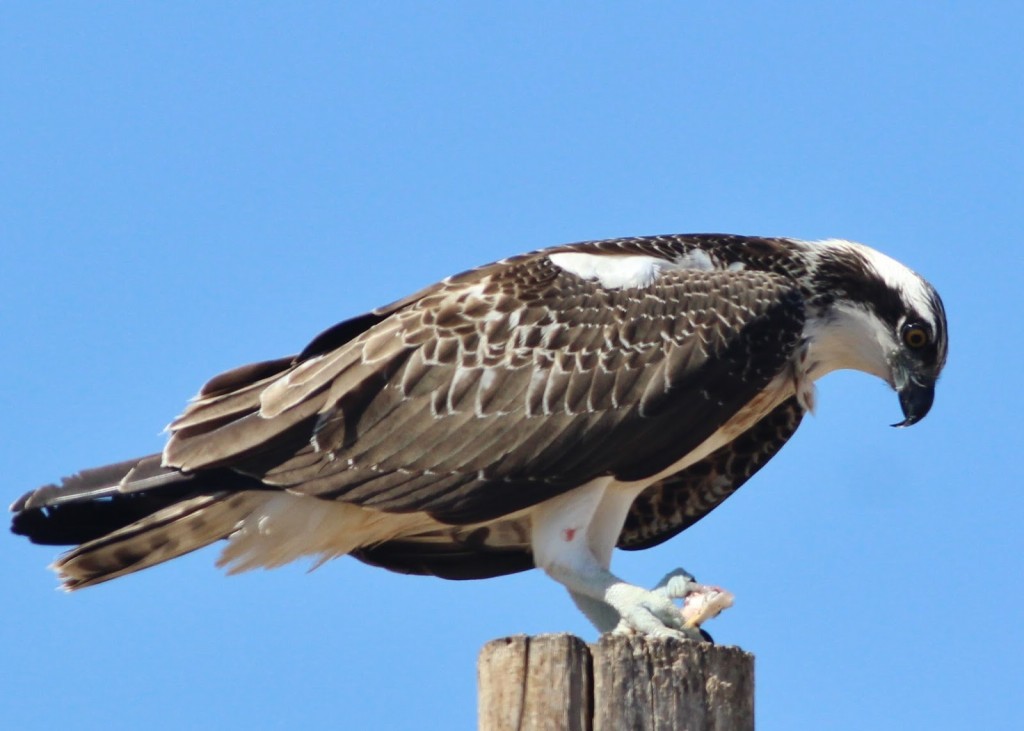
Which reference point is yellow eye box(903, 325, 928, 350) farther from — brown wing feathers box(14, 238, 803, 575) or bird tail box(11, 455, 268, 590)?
bird tail box(11, 455, 268, 590)

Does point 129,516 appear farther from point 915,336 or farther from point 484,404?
point 915,336

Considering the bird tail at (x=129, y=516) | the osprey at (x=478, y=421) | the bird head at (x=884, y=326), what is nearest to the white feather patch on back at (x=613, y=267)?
the osprey at (x=478, y=421)

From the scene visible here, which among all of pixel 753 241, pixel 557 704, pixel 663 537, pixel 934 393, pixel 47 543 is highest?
pixel 753 241

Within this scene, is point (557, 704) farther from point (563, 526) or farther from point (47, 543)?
point (47, 543)

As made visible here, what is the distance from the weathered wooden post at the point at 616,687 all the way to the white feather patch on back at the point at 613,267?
8.97 feet

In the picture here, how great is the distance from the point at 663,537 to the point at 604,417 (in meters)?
1.25

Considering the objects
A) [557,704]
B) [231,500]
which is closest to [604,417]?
[231,500]

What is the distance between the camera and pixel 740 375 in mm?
7648

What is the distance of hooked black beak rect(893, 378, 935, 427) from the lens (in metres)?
8.41

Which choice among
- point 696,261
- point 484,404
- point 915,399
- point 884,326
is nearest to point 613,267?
point 696,261

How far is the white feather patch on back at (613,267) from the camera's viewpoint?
7.91 metres

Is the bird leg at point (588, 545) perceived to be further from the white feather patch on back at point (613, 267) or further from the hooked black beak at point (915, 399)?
the hooked black beak at point (915, 399)

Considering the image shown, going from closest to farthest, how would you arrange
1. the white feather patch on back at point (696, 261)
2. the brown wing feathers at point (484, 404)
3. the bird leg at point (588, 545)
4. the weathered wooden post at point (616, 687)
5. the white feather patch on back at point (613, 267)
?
the weathered wooden post at point (616, 687), the bird leg at point (588, 545), the brown wing feathers at point (484, 404), the white feather patch on back at point (613, 267), the white feather patch on back at point (696, 261)

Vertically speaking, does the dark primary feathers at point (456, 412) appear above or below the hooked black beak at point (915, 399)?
below
